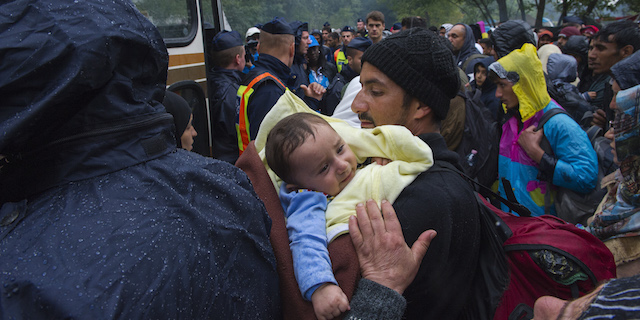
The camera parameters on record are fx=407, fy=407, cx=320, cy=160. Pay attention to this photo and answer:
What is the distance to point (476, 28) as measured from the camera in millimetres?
11602

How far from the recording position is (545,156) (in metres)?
3.42

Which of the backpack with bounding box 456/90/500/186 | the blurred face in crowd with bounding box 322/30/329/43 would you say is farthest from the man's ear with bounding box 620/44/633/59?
the blurred face in crowd with bounding box 322/30/329/43

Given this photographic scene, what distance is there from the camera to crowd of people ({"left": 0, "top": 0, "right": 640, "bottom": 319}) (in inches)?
33.3

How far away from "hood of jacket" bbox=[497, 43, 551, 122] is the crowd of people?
94 centimetres

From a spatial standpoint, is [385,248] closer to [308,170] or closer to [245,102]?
[308,170]

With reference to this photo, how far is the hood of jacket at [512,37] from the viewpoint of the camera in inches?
205

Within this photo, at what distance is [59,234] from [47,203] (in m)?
0.09

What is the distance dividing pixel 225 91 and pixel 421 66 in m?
3.65

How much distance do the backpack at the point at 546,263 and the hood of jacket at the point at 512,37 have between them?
13.5 feet

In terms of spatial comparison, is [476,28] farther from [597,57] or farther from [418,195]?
[418,195]

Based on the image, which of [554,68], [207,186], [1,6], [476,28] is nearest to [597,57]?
[554,68]

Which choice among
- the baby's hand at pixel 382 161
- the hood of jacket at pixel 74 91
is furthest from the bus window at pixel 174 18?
the hood of jacket at pixel 74 91

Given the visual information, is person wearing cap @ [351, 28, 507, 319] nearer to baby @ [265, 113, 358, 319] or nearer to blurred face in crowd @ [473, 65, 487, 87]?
baby @ [265, 113, 358, 319]

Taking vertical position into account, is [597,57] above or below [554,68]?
above
